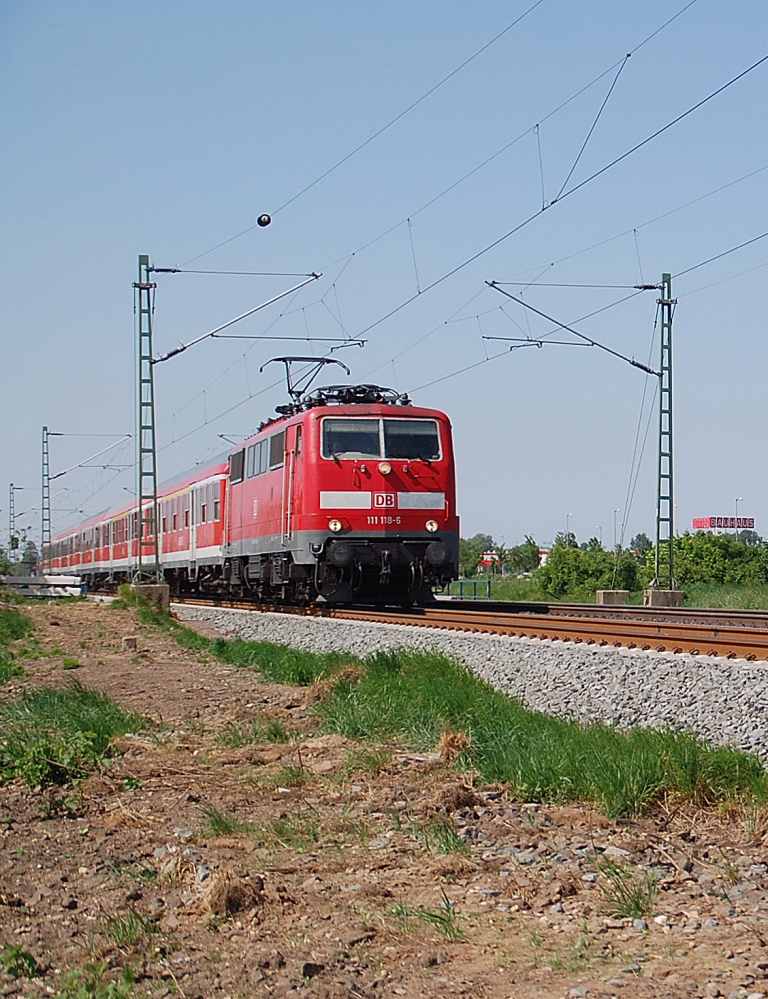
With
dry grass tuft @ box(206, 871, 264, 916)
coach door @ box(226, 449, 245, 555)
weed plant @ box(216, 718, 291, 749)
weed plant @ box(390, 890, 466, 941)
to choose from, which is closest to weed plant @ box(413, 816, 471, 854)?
weed plant @ box(390, 890, 466, 941)

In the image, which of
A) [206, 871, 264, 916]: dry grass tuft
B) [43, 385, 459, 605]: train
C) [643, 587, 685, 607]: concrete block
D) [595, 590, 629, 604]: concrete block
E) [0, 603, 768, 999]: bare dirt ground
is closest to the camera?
[0, 603, 768, 999]: bare dirt ground

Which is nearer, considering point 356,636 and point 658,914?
point 658,914

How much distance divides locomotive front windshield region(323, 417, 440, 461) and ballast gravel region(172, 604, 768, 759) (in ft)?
17.6

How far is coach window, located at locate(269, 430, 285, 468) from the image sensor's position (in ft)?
73.5

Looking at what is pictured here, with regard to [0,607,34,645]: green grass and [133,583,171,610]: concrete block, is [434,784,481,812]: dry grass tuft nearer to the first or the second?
[0,607,34,645]: green grass

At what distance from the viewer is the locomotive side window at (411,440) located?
2092 cm

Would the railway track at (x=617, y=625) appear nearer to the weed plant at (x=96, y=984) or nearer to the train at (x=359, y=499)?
the train at (x=359, y=499)

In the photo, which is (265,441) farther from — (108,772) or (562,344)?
(108,772)

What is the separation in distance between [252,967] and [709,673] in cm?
571

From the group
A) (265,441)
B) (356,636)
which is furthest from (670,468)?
(356,636)

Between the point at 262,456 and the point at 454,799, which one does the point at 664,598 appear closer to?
the point at 262,456

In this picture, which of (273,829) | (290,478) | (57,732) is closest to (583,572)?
(290,478)

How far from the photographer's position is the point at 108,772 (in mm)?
8852

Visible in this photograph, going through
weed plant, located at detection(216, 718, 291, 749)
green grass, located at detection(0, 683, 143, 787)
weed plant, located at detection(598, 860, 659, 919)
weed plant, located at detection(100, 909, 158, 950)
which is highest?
green grass, located at detection(0, 683, 143, 787)
